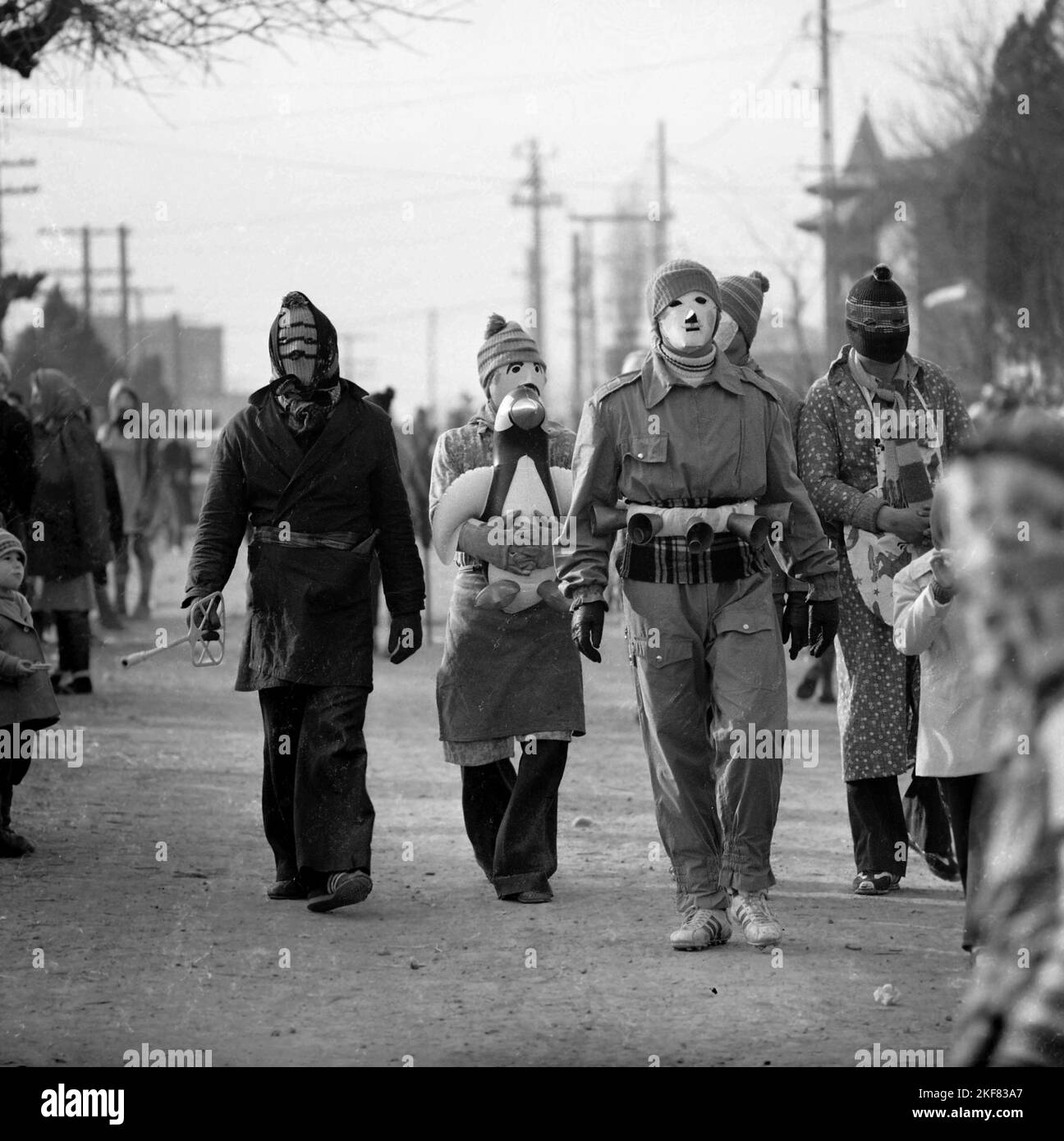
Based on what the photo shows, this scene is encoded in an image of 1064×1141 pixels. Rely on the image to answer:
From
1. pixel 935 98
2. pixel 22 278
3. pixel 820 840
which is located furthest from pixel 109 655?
pixel 935 98

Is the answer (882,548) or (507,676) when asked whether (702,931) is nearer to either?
(507,676)

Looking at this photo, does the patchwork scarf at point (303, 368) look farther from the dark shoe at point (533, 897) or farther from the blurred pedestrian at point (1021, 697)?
the blurred pedestrian at point (1021, 697)

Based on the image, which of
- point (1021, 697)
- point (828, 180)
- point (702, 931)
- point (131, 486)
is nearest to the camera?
point (1021, 697)

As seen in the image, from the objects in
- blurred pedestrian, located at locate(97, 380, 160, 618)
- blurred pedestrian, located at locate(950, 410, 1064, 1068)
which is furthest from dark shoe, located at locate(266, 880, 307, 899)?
blurred pedestrian, located at locate(97, 380, 160, 618)

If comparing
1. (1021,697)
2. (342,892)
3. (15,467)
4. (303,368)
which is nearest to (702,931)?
(342,892)

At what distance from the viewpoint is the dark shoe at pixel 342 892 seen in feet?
22.1

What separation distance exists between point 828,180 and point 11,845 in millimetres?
29086

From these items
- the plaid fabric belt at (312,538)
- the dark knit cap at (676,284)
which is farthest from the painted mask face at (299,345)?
the dark knit cap at (676,284)

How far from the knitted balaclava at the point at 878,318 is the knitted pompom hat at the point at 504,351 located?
1081 millimetres

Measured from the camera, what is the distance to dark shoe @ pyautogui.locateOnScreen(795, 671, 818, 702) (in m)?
12.5

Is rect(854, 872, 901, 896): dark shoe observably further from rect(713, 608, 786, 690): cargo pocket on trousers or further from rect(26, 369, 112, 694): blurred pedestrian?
rect(26, 369, 112, 694): blurred pedestrian

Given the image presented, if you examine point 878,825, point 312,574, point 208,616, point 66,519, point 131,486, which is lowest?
point 878,825

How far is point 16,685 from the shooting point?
759 cm

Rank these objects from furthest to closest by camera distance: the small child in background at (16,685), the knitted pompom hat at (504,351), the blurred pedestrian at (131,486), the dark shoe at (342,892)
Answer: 1. the blurred pedestrian at (131,486)
2. the small child in background at (16,685)
3. the knitted pompom hat at (504,351)
4. the dark shoe at (342,892)
